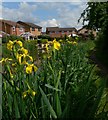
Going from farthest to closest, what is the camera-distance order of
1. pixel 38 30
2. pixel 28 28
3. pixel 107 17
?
pixel 38 30, pixel 28 28, pixel 107 17

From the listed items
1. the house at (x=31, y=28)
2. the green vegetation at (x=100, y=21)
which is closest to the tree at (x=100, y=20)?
the green vegetation at (x=100, y=21)

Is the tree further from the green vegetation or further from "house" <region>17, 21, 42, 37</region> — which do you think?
"house" <region>17, 21, 42, 37</region>

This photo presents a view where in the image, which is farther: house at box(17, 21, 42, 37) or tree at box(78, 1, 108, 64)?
house at box(17, 21, 42, 37)

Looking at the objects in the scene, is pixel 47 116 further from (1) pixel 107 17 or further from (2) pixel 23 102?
(1) pixel 107 17

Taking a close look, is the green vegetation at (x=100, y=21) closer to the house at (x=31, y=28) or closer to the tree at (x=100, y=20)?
the tree at (x=100, y=20)

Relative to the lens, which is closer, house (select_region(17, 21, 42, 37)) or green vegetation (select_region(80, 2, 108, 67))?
green vegetation (select_region(80, 2, 108, 67))

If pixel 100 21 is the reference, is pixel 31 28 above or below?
below

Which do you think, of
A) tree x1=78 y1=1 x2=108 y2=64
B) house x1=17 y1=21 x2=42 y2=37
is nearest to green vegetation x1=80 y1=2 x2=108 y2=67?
tree x1=78 y1=1 x2=108 y2=64

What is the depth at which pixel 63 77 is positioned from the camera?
404 centimetres

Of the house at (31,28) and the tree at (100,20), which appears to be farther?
the house at (31,28)

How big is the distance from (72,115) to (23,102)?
0.40 metres

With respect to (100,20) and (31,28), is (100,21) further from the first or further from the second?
(31,28)

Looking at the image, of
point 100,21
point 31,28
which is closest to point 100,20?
point 100,21

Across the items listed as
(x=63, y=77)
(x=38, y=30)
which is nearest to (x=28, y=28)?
(x=38, y=30)
